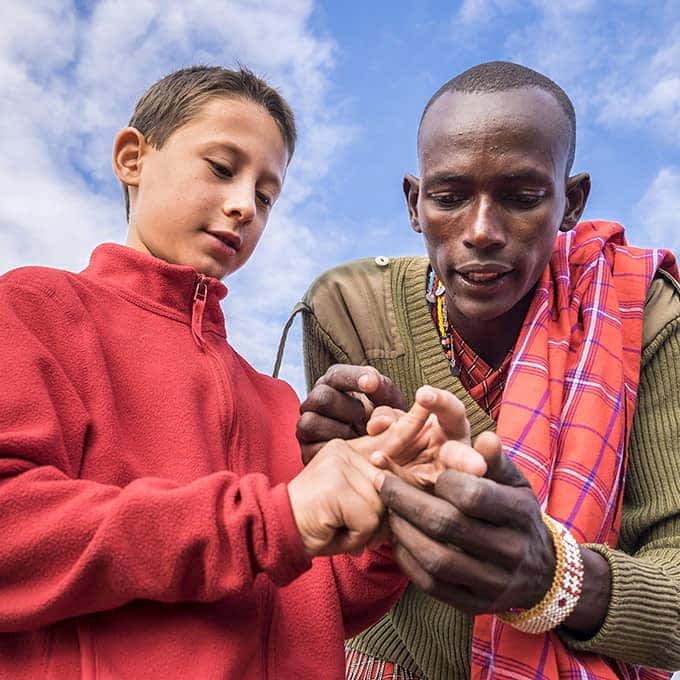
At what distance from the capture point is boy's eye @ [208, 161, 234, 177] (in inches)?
67.3

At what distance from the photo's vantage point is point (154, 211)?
1705 mm

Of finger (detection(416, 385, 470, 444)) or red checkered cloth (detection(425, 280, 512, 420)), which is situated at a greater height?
red checkered cloth (detection(425, 280, 512, 420))

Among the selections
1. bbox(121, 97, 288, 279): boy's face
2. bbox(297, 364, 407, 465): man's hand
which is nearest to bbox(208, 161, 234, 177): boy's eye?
bbox(121, 97, 288, 279): boy's face

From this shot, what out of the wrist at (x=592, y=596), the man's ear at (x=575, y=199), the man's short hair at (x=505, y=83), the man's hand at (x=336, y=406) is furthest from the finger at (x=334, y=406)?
the man's ear at (x=575, y=199)

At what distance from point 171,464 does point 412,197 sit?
4.63 ft

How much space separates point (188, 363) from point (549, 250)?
1.20 m

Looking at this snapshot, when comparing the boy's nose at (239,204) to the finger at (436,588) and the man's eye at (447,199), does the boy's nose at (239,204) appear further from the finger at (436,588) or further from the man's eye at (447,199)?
the finger at (436,588)

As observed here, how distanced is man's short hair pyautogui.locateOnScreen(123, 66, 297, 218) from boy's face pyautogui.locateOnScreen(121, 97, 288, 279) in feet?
0.10

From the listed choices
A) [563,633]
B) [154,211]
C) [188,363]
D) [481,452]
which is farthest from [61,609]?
[563,633]

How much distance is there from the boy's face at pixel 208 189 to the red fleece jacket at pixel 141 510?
0.32 feet

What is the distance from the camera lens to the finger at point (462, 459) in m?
1.31

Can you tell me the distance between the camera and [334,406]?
5.33 ft

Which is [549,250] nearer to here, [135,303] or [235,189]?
[235,189]

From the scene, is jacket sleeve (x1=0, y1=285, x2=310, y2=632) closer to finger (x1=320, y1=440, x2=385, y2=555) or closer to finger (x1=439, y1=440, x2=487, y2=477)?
finger (x1=320, y1=440, x2=385, y2=555)
